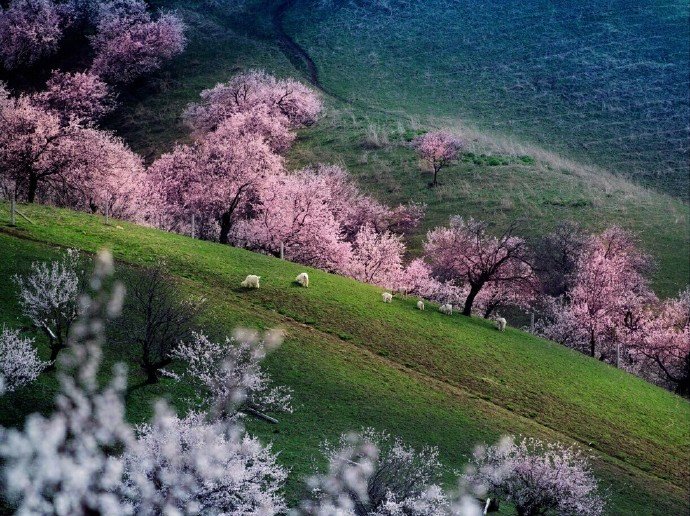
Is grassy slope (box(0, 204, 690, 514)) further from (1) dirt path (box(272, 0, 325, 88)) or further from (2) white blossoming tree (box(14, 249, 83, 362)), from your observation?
(1) dirt path (box(272, 0, 325, 88))

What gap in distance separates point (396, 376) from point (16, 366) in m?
14.6

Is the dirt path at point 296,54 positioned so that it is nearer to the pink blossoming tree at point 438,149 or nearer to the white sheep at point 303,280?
the pink blossoming tree at point 438,149

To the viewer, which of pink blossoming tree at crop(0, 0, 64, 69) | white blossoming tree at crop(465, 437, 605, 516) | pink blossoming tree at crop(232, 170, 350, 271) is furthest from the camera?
pink blossoming tree at crop(0, 0, 64, 69)

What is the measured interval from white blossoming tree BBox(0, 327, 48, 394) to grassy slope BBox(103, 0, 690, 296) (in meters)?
45.7

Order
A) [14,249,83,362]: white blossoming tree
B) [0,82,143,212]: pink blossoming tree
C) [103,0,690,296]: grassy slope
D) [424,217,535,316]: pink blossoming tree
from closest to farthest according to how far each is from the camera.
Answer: [14,249,83,362]: white blossoming tree → [0,82,143,212]: pink blossoming tree → [424,217,535,316]: pink blossoming tree → [103,0,690,296]: grassy slope

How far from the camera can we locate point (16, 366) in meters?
18.1

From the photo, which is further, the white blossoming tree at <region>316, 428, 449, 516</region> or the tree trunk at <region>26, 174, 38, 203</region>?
the tree trunk at <region>26, 174, 38, 203</region>

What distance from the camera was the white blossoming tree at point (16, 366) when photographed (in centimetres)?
1780

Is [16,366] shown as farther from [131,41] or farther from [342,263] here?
[131,41]

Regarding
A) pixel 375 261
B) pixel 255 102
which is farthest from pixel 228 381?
pixel 255 102

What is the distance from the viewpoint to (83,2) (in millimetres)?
105125

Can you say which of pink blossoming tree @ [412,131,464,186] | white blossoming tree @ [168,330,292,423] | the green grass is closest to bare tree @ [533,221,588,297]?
pink blossoming tree @ [412,131,464,186]

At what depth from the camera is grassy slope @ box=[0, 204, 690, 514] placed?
2319cm

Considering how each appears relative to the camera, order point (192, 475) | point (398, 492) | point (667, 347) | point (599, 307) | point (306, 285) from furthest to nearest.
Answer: point (599, 307) → point (667, 347) → point (306, 285) → point (398, 492) → point (192, 475)
